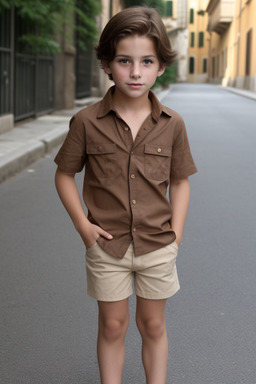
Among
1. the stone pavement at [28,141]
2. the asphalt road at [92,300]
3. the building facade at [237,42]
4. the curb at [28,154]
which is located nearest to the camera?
the asphalt road at [92,300]

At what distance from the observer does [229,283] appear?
395cm

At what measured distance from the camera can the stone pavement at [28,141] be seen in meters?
7.76

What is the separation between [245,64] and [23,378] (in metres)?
42.0

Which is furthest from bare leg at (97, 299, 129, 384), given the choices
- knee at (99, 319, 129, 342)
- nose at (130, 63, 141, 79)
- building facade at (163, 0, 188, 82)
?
building facade at (163, 0, 188, 82)

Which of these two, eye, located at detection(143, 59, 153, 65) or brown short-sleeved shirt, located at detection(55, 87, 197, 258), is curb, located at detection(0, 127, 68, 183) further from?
eye, located at detection(143, 59, 153, 65)

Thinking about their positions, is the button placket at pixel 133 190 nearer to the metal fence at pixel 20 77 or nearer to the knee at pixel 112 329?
the knee at pixel 112 329

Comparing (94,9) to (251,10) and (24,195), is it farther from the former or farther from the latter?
(251,10)

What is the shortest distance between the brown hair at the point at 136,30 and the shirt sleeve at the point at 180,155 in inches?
9.5

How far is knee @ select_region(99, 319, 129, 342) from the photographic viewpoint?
2.23m

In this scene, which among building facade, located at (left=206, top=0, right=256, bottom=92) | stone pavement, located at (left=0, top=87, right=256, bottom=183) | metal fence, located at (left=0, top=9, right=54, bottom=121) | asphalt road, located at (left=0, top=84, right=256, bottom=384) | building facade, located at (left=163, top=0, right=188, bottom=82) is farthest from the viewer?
building facade, located at (left=163, top=0, right=188, bottom=82)

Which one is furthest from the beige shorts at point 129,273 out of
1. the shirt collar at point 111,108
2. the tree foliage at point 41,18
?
the tree foliage at point 41,18

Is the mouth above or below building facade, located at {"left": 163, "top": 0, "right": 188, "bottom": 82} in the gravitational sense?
below

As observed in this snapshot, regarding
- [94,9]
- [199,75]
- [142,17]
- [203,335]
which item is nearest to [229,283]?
[203,335]

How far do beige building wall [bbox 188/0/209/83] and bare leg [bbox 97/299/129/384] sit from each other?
84.1 meters
